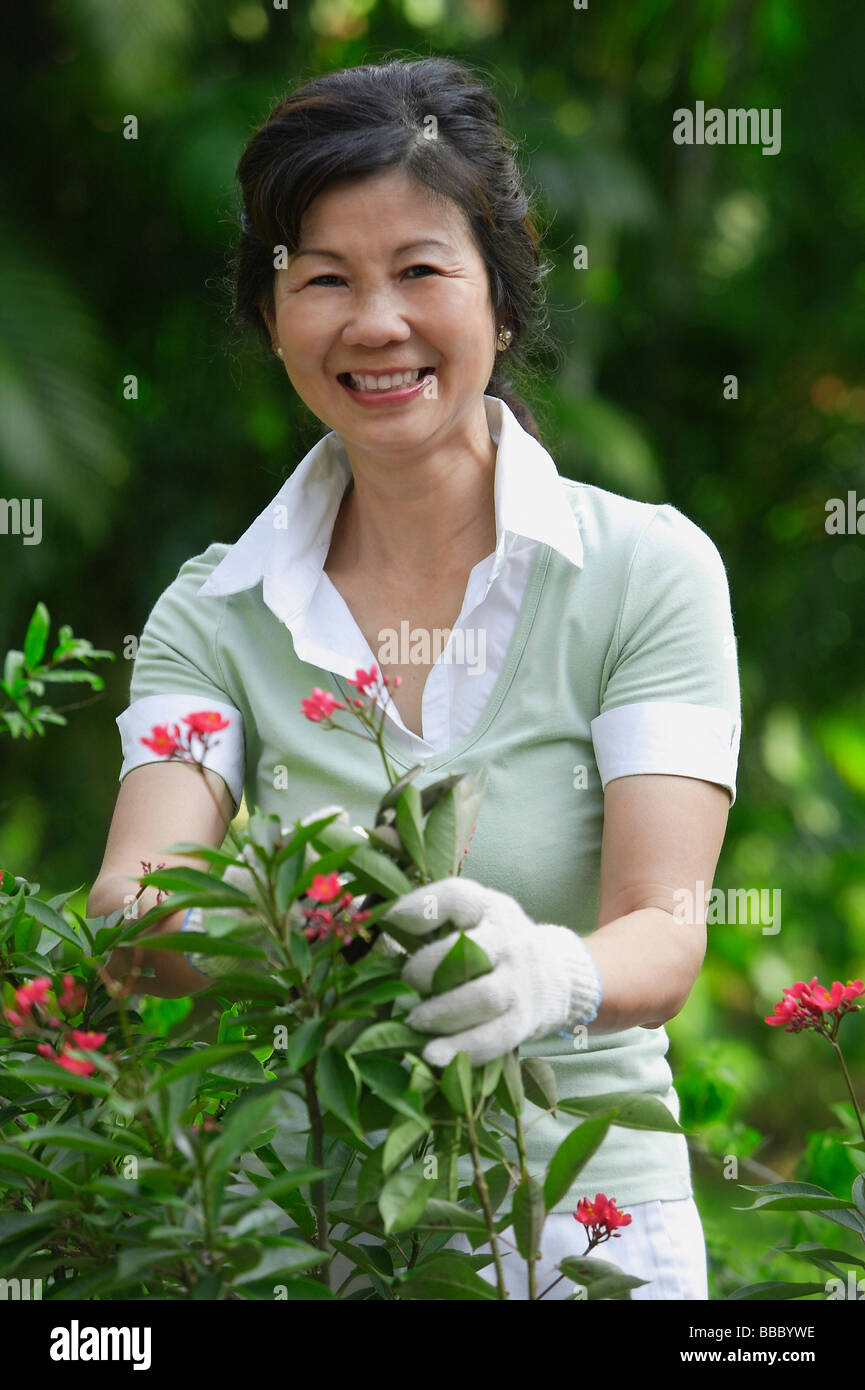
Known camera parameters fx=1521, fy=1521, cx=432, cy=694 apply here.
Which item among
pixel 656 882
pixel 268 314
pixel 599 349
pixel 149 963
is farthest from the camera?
pixel 599 349

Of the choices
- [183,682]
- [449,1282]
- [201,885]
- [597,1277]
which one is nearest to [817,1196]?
[597,1277]

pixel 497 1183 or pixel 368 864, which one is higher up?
pixel 368 864

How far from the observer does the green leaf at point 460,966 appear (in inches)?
35.6

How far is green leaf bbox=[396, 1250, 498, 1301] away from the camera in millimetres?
936

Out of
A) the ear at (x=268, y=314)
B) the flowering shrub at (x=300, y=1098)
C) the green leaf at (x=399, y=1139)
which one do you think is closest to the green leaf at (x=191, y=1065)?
the flowering shrub at (x=300, y=1098)

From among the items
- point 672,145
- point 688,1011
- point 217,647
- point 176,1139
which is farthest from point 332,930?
point 672,145

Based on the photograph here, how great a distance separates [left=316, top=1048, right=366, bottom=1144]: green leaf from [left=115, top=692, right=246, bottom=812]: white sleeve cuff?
62 centimetres

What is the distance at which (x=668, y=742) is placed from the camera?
1303 mm

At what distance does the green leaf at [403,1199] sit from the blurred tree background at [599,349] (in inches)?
116

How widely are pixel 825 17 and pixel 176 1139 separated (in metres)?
5.47

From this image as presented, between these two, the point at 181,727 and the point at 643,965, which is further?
the point at 181,727

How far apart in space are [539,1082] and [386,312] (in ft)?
2.39

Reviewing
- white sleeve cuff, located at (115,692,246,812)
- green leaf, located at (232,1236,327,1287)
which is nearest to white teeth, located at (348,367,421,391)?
white sleeve cuff, located at (115,692,246,812)

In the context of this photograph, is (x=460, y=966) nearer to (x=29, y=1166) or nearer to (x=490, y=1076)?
(x=490, y=1076)
